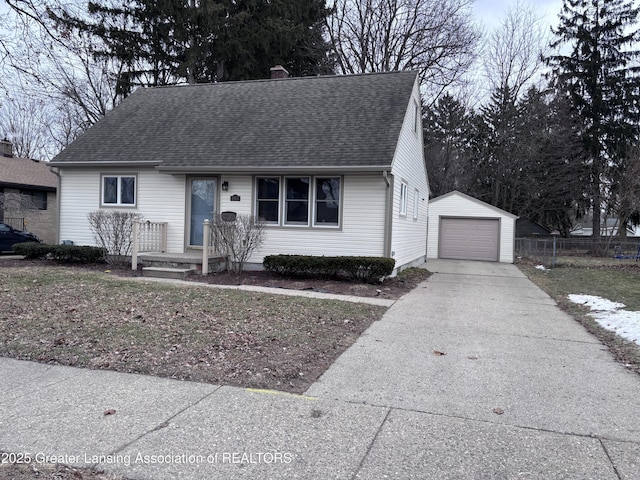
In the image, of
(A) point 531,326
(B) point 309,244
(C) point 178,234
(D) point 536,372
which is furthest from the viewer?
(C) point 178,234

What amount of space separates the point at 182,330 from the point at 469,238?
18746mm

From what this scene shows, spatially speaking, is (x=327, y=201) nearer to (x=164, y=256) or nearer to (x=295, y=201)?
(x=295, y=201)

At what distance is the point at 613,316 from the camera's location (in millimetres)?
7992

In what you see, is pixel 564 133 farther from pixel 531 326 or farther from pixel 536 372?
pixel 536 372

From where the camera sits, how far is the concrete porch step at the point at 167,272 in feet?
37.0

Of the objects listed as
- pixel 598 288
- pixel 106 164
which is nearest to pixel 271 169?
pixel 106 164

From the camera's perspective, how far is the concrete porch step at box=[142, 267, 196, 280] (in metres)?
11.3

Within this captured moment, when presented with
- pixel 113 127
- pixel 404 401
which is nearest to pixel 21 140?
pixel 113 127

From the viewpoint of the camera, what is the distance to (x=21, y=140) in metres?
35.3

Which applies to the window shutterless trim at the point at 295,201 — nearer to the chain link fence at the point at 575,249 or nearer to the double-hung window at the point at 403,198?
the double-hung window at the point at 403,198

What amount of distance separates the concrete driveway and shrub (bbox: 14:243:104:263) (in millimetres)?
8853

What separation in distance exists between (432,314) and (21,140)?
123 ft

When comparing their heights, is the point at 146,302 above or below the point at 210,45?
below

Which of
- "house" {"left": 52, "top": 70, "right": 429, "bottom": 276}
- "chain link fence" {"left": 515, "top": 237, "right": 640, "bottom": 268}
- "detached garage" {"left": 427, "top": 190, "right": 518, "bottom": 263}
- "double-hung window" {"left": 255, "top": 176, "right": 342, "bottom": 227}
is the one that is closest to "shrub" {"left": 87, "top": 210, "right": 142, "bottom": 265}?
"house" {"left": 52, "top": 70, "right": 429, "bottom": 276}
